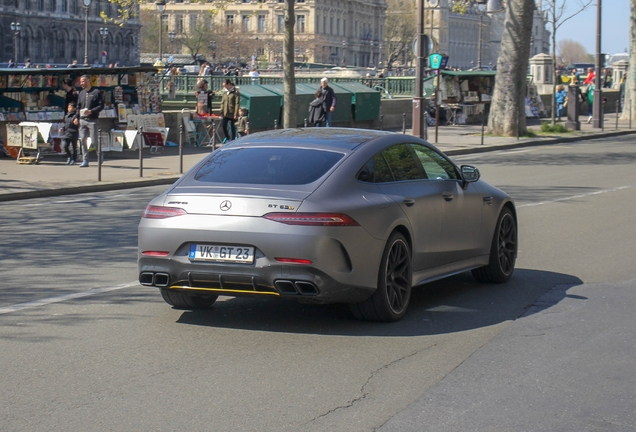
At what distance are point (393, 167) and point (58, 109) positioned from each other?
62.8 feet

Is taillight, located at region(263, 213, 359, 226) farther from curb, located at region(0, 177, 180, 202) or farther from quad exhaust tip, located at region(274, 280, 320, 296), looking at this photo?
curb, located at region(0, 177, 180, 202)

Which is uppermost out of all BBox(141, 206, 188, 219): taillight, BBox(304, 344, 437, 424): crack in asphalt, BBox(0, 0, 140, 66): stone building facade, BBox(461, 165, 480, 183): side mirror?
BBox(0, 0, 140, 66): stone building facade

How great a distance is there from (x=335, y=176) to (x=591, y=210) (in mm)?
8897

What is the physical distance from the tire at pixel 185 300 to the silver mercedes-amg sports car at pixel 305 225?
0.01 metres

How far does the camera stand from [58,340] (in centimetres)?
719

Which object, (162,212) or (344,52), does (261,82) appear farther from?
(344,52)

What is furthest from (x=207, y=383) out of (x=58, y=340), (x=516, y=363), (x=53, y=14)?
(x=53, y=14)

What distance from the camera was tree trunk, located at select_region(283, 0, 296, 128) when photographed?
28391 millimetres

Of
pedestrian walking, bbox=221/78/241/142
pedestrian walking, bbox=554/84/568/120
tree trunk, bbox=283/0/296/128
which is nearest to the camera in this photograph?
pedestrian walking, bbox=221/78/241/142

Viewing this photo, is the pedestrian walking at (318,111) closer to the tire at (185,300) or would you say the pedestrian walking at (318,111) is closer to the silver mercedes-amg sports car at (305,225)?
the silver mercedes-amg sports car at (305,225)

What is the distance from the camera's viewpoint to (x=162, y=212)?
24.7 feet

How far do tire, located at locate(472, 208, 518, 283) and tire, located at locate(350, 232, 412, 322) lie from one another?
1729 millimetres

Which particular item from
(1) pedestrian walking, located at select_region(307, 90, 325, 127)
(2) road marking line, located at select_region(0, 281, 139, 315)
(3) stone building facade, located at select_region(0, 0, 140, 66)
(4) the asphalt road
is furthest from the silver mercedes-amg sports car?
(3) stone building facade, located at select_region(0, 0, 140, 66)

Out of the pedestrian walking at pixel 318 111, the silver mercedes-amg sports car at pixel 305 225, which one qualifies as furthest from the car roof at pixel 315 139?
the pedestrian walking at pixel 318 111
